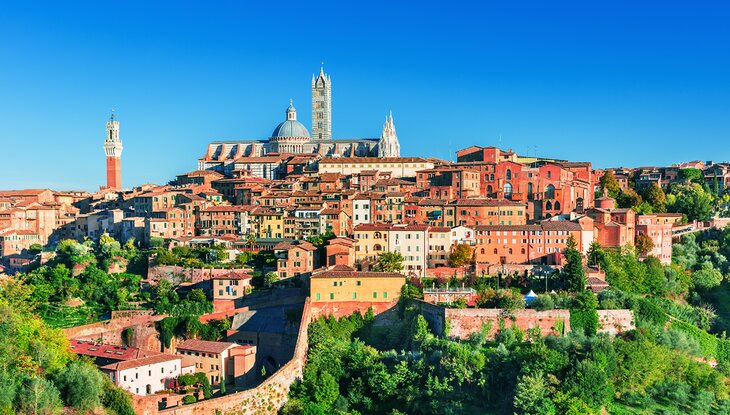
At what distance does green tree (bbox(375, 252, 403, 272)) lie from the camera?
Result: 44.2m

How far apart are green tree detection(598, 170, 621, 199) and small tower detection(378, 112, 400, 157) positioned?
20.8 metres

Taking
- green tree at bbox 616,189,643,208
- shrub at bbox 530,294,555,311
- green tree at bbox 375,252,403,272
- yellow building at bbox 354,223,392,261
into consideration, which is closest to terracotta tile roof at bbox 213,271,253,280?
yellow building at bbox 354,223,392,261

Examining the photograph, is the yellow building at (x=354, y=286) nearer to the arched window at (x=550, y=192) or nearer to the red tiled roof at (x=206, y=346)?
the red tiled roof at (x=206, y=346)

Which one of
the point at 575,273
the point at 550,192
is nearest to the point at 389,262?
the point at 575,273

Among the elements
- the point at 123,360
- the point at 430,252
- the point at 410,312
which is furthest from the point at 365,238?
the point at 123,360

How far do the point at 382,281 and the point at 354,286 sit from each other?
1.44m

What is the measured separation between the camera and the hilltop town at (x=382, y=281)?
34.4m

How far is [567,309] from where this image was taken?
3825cm

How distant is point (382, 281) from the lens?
40.4 metres

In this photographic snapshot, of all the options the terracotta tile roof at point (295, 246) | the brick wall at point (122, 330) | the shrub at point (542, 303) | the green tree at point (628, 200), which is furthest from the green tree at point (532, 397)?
the green tree at point (628, 200)

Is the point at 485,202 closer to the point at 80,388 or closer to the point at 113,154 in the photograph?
the point at 80,388

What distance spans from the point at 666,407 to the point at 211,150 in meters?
60.1

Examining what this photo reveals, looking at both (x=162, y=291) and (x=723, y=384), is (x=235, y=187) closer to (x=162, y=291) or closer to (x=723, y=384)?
(x=162, y=291)

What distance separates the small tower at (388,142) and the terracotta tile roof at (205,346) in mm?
39981
